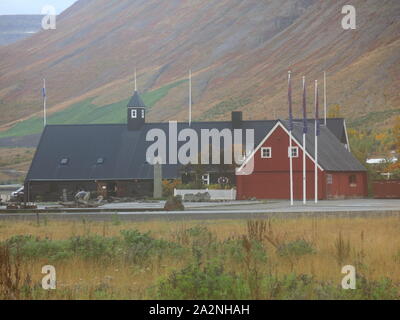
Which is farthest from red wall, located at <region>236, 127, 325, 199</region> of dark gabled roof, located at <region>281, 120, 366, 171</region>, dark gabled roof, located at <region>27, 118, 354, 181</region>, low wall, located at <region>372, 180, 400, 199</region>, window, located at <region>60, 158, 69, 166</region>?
window, located at <region>60, 158, 69, 166</region>

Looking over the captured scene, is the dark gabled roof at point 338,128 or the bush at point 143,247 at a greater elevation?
the dark gabled roof at point 338,128

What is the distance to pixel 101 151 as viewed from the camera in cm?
9519

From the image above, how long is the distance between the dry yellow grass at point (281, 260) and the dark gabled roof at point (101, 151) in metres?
49.5

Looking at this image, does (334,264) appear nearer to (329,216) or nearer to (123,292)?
(123,292)

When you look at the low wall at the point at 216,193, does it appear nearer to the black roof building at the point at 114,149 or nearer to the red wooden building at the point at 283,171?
the red wooden building at the point at 283,171

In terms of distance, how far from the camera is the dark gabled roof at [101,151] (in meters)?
91.3

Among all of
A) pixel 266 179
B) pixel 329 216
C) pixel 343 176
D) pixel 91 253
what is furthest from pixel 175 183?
pixel 91 253

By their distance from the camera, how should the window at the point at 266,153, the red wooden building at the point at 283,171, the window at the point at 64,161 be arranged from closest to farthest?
the red wooden building at the point at 283,171 → the window at the point at 266,153 → the window at the point at 64,161

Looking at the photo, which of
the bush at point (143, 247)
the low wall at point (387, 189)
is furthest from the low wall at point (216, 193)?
the bush at point (143, 247)

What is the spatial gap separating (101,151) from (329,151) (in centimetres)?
2209

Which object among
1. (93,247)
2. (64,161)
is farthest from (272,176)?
(93,247)

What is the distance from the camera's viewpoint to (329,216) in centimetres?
4469

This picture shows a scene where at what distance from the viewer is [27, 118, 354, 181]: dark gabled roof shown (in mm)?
91312
